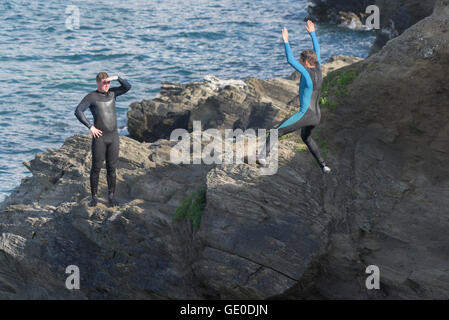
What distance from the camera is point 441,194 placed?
34.3 ft

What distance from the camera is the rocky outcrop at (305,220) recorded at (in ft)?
32.7

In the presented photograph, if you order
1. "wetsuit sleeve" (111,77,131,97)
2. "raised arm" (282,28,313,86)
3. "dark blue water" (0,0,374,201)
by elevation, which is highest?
"raised arm" (282,28,313,86)

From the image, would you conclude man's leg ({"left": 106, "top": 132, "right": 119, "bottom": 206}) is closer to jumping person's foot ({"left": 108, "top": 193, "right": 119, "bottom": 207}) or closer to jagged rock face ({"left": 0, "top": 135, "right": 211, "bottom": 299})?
jumping person's foot ({"left": 108, "top": 193, "right": 119, "bottom": 207})

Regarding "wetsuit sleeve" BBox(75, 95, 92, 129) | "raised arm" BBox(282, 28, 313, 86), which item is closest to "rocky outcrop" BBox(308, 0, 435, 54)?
"raised arm" BBox(282, 28, 313, 86)

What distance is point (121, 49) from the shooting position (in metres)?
37.8

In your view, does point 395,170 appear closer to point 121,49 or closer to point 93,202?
point 93,202

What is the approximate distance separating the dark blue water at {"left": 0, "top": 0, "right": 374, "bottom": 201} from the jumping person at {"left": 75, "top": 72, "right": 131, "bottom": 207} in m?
11.4

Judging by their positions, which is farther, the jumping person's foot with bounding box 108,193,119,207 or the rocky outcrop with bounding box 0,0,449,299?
the jumping person's foot with bounding box 108,193,119,207

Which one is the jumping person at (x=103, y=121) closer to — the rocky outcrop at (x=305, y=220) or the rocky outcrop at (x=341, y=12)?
the rocky outcrop at (x=305, y=220)

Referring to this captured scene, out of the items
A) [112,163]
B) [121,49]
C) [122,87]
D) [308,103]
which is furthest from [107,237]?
[121,49]

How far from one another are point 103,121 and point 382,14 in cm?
2505

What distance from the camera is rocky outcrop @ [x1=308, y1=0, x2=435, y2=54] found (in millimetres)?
29062

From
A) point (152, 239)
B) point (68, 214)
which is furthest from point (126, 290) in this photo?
point (68, 214)

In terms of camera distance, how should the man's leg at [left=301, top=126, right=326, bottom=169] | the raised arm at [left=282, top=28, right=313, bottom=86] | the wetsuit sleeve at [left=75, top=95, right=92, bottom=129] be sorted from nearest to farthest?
the raised arm at [left=282, top=28, right=313, bottom=86] → the wetsuit sleeve at [left=75, top=95, right=92, bottom=129] → the man's leg at [left=301, top=126, right=326, bottom=169]
